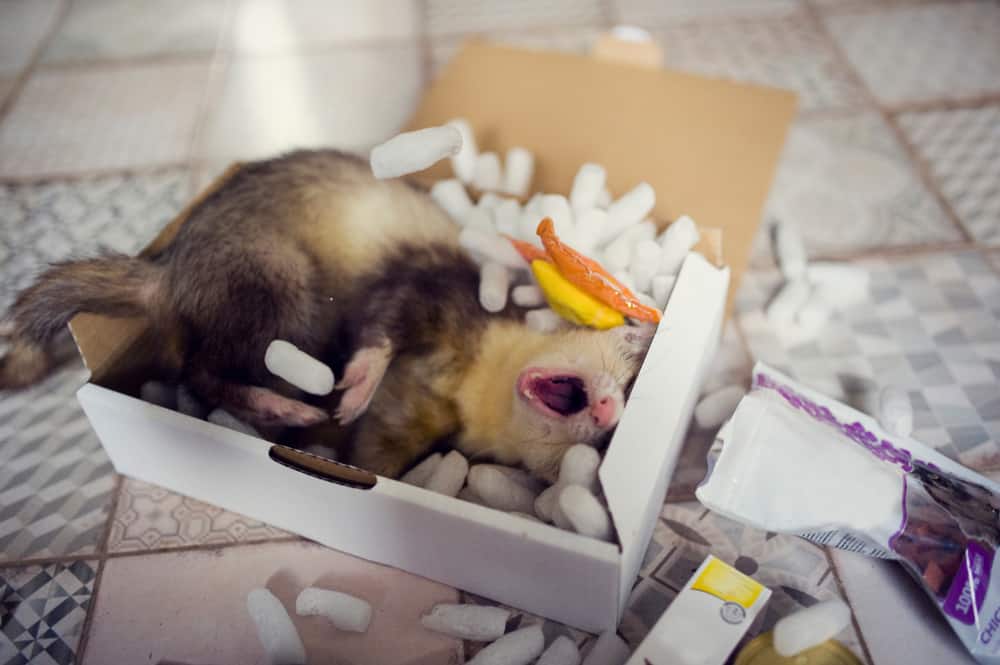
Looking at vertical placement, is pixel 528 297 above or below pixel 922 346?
above

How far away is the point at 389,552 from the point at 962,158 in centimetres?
138

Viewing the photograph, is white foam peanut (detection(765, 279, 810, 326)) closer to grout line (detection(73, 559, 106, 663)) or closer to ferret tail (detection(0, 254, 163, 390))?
ferret tail (detection(0, 254, 163, 390))

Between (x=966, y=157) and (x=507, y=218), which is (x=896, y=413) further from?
(x=966, y=157)

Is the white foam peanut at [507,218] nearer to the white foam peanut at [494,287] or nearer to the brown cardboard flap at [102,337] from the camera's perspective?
the white foam peanut at [494,287]

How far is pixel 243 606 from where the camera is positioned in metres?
1.00

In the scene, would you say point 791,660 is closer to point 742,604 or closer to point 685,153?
point 742,604

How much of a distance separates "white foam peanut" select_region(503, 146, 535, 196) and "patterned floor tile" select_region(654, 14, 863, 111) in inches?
29.3

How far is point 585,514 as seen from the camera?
0.83 m

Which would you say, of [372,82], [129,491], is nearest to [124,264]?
[129,491]

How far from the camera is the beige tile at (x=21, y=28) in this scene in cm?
208

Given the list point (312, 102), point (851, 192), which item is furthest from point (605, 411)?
point (312, 102)

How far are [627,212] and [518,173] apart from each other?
244mm

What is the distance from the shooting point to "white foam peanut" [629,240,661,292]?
1126 mm

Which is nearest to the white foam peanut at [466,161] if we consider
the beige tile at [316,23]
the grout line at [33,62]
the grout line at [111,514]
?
the grout line at [111,514]
